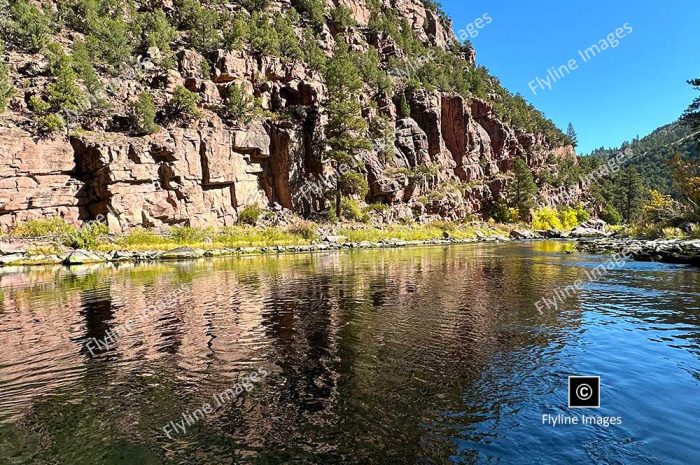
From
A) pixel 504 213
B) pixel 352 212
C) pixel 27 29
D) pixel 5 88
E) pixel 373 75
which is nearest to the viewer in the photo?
pixel 5 88

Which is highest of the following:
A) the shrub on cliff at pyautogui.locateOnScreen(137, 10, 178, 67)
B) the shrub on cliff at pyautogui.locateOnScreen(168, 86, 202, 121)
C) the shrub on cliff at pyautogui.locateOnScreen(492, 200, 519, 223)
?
the shrub on cliff at pyautogui.locateOnScreen(137, 10, 178, 67)

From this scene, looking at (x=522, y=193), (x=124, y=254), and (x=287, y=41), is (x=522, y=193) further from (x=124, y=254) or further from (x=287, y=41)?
(x=124, y=254)

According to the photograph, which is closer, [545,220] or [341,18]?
[545,220]

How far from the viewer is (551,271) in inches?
1102

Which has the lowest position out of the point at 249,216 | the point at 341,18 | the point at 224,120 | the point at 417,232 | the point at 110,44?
the point at 417,232

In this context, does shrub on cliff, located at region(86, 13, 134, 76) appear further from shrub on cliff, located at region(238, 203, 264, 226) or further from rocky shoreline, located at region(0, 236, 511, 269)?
rocky shoreline, located at region(0, 236, 511, 269)

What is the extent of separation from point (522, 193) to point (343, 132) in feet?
180

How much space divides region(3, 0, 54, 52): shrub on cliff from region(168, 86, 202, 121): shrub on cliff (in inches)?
849

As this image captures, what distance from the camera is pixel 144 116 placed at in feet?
207

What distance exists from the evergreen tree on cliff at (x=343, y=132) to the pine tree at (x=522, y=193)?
47661 millimetres

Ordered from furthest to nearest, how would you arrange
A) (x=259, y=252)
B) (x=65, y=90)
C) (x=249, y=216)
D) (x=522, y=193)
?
1. (x=522, y=193)
2. (x=249, y=216)
3. (x=65, y=90)
4. (x=259, y=252)

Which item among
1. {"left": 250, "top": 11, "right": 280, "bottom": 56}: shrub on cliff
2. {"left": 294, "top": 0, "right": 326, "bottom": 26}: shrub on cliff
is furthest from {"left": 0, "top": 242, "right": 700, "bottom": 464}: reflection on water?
{"left": 294, "top": 0, "right": 326, "bottom": 26}: shrub on cliff

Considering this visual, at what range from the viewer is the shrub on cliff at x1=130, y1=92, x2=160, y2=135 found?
2477 inches

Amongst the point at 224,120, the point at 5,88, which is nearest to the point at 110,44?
the point at 5,88
